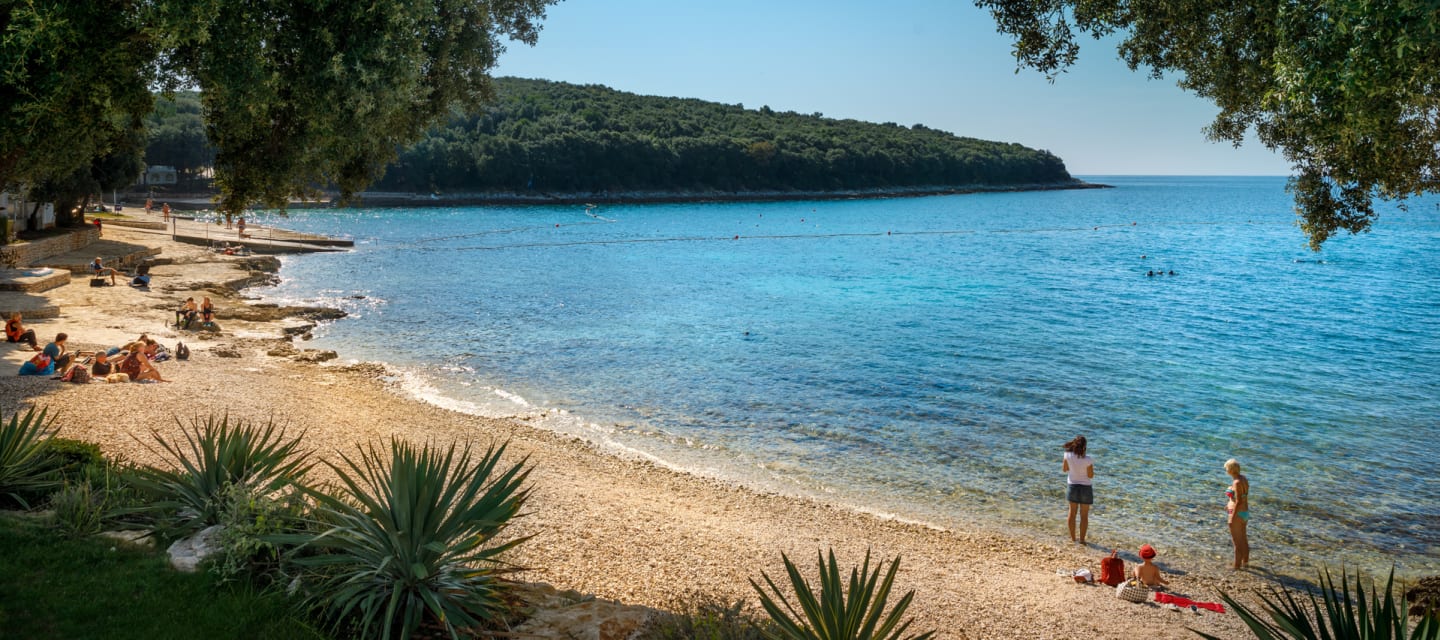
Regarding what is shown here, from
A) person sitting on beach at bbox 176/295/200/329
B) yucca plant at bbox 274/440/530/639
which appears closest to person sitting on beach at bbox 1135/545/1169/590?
yucca plant at bbox 274/440/530/639

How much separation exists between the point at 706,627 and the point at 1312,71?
6.54 meters

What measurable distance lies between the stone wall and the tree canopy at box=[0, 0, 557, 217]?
83.9 ft

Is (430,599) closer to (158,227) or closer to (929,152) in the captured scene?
(158,227)

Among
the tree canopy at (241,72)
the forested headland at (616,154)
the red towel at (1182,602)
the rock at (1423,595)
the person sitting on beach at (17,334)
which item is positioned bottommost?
Result: the red towel at (1182,602)

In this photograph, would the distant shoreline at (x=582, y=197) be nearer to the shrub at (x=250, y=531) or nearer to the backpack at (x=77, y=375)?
the backpack at (x=77, y=375)

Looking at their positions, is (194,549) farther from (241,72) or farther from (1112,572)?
(1112,572)

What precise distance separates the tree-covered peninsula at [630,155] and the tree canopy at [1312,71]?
107 meters

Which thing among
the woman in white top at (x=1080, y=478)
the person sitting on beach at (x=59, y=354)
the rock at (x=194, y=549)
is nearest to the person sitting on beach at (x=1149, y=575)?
the woman in white top at (x=1080, y=478)

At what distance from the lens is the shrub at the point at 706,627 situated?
639cm

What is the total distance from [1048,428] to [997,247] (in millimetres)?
60841

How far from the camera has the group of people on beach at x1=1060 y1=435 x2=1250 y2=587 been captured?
1189cm

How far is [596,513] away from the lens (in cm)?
1247

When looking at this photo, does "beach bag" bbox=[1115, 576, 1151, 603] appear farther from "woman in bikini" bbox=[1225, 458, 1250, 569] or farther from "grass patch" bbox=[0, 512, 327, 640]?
"grass patch" bbox=[0, 512, 327, 640]

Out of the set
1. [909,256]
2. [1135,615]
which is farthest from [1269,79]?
[909,256]
